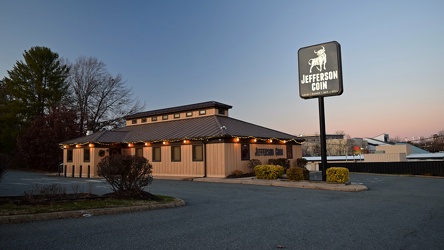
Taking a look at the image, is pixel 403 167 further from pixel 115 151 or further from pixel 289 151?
pixel 115 151

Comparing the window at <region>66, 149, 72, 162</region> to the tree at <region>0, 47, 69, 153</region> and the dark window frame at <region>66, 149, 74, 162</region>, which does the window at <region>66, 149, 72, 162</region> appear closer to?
the dark window frame at <region>66, 149, 74, 162</region>

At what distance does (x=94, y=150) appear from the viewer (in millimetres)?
27188

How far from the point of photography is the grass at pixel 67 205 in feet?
26.6

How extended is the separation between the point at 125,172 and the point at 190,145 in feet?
44.3

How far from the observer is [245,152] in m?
24.2

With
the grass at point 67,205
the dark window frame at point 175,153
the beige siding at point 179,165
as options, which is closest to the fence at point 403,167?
the beige siding at point 179,165

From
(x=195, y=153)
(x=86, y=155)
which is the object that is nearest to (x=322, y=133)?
(x=195, y=153)

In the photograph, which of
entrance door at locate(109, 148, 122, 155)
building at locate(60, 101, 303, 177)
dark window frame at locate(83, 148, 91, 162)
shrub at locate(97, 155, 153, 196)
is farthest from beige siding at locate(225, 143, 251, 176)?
shrub at locate(97, 155, 153, 196)

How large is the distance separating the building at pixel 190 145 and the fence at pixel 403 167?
8132 millimetres

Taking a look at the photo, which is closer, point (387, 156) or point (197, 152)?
point (197, 152)

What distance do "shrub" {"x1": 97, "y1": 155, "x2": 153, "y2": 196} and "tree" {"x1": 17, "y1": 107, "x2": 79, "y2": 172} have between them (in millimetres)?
27886

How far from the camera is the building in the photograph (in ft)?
76.4

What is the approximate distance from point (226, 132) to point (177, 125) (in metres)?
6.88

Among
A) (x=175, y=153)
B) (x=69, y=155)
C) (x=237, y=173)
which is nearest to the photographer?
(x=237, y=173)
